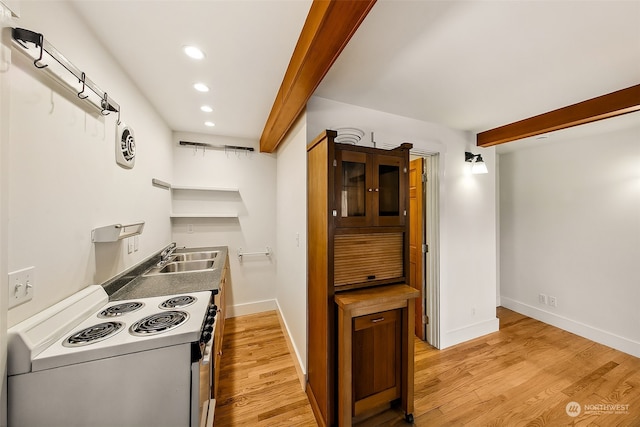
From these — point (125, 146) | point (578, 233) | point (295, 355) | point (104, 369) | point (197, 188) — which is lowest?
point (295, 355)

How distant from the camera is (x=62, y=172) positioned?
3.61 feet

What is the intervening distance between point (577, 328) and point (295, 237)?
380 cm

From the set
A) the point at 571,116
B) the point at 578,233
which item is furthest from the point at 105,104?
the point at 578,233

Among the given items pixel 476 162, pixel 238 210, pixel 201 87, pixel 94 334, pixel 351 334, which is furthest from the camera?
pixel 238 210

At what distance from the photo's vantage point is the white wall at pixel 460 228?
2512 millimetres

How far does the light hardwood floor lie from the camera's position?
1688mm

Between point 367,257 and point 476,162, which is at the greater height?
point 476,162

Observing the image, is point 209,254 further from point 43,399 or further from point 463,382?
point 463,382

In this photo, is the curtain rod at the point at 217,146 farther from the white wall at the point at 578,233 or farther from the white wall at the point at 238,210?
the white wall at the point at 578,233

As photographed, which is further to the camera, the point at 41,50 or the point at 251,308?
the point at 251,308

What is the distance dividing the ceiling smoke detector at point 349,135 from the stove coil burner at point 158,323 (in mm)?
1768

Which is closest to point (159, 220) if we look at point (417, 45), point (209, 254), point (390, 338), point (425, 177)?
point (209, 254)

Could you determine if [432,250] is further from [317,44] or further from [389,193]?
[317,44]

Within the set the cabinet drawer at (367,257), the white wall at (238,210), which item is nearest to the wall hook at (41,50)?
the cabinet drawer at (367,257)
